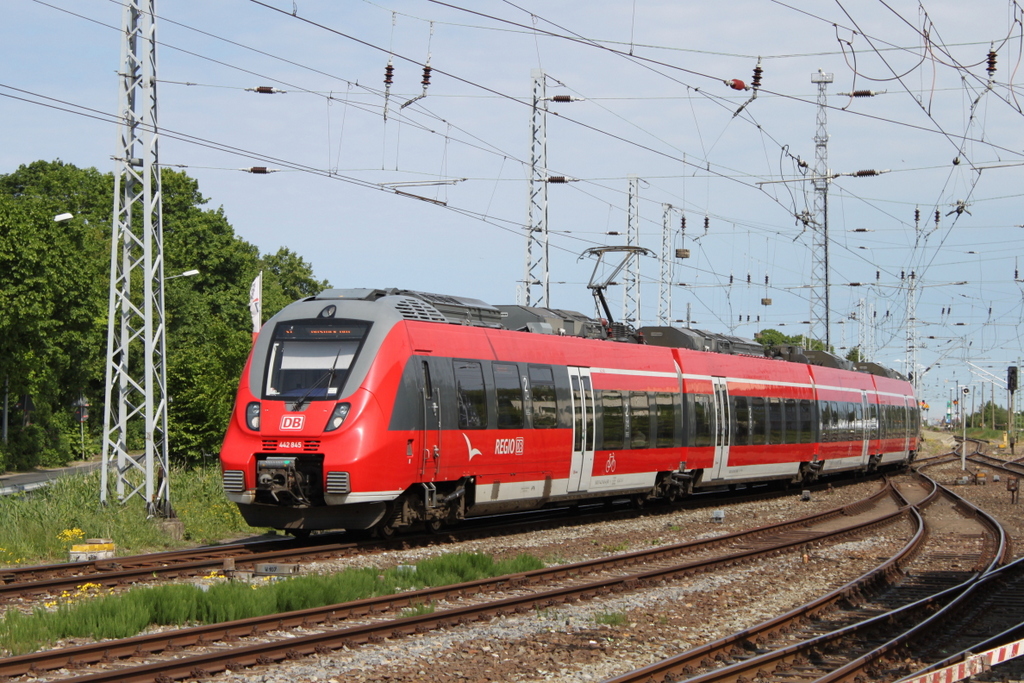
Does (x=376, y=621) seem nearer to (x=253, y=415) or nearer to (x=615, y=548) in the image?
(x=253, y=415)

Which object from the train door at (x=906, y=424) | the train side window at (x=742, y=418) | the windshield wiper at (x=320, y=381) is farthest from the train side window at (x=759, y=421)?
the train door at (x=906, y=424)

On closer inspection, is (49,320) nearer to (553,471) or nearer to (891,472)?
(553,471)

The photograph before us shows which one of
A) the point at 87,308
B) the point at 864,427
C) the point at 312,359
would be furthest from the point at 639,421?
the point at 87,308

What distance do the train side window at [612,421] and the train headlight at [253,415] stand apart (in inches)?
298

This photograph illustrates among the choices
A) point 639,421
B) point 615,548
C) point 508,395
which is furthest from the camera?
point 639,421

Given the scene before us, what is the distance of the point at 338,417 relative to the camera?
14977 millimetres

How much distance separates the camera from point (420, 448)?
15867 millimetres

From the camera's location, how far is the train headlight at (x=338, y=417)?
1494 centimetres

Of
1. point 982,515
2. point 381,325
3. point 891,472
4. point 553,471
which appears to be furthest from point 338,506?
point 891,472

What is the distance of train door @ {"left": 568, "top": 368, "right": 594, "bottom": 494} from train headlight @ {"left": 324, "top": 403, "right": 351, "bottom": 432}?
5947mm

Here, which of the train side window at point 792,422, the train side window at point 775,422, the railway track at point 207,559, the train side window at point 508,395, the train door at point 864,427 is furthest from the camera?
the train door at point 864,427

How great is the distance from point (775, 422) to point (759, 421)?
1203 mm

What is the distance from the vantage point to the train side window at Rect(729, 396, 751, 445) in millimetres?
26938

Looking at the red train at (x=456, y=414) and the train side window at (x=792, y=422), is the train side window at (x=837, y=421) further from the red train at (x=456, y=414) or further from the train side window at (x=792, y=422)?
the red train at (x=456, y=414)
